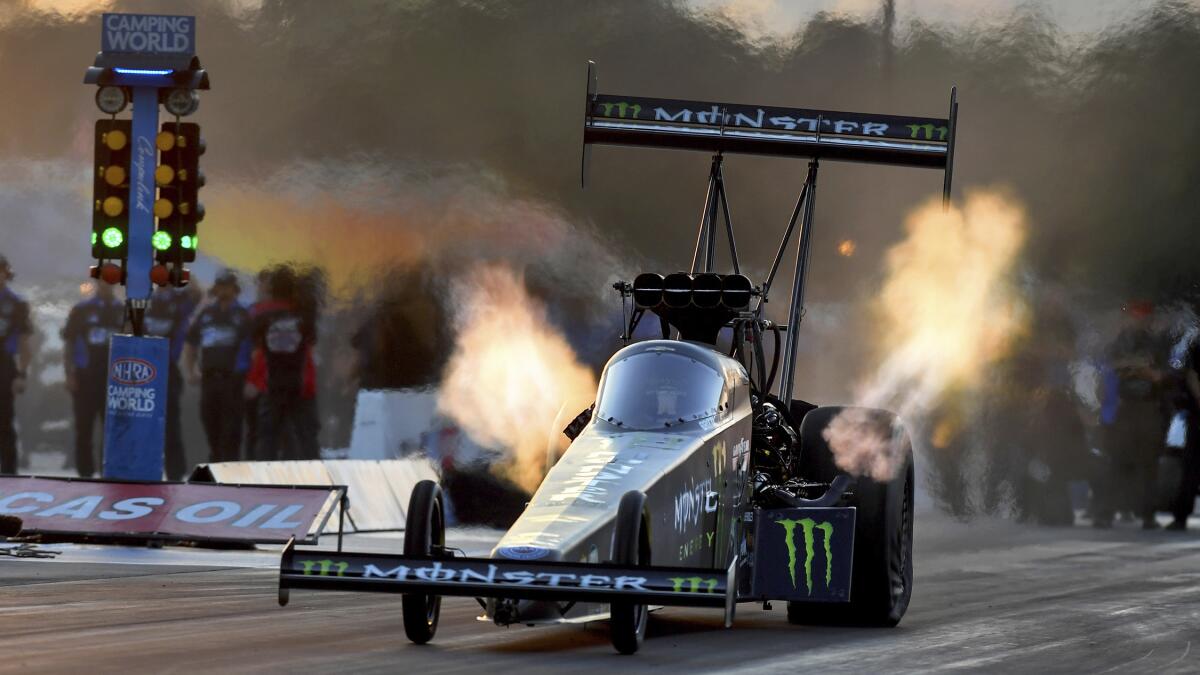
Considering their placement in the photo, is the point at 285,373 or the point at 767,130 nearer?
the point at 767,130

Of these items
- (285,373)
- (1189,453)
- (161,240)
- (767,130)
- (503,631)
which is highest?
(767,130)


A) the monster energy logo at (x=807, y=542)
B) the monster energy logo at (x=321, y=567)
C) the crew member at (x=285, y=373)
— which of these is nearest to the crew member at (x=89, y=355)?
the crew member at (x=285, y=373)

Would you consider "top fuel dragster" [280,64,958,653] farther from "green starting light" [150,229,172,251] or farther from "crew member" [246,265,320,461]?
"crew member" [246,265,320,461]

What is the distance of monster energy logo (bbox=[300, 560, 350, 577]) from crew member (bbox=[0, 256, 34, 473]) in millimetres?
14082

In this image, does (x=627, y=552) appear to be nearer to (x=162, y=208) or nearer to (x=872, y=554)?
(x=872, y=554)

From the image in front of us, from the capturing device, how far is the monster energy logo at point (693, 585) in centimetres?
904

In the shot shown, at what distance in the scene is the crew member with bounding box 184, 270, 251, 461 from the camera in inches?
874

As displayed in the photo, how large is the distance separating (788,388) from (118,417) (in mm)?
7278

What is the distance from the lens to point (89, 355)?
894 inches

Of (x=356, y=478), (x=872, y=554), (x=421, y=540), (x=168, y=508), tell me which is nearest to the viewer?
(x=421, y=540)

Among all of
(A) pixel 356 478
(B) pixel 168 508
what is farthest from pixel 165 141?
(A) pixel 356 478

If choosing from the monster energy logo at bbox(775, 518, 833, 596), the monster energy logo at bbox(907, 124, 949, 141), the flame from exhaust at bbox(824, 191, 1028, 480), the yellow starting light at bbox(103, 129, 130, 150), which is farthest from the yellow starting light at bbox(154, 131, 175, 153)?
the flame from exhaust at bbox(824, 191, 1028, 480)

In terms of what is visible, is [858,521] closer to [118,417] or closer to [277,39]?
[118,417]

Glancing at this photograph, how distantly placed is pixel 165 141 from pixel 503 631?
8.46 metres
